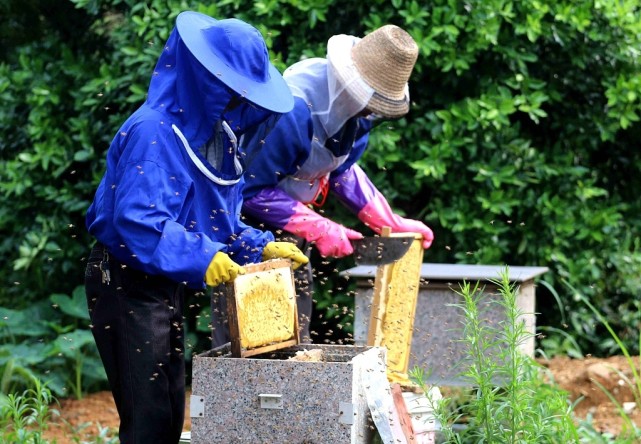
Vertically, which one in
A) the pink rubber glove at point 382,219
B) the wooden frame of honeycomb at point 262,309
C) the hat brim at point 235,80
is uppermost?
the hat brim at point 235,80

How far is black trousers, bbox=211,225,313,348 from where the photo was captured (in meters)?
4.66

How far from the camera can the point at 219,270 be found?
3.48m

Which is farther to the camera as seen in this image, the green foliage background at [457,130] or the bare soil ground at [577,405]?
the green foliage background at [457,130]

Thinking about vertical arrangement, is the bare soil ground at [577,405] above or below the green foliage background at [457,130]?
below

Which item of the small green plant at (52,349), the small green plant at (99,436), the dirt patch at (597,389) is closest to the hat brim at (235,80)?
the small green plant at (99,436)

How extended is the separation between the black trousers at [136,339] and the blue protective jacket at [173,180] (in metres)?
0.10

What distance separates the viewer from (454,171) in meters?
6.55

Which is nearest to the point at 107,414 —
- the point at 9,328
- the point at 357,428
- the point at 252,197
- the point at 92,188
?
the point at 9,328

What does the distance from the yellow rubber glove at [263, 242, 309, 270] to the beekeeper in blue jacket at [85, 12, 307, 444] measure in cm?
5

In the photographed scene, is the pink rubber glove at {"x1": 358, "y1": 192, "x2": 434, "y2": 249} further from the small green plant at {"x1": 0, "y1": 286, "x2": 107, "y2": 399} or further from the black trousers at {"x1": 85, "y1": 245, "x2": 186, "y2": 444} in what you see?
the small green plant at {"x1": 0, "y1": 286, "x2": 107, "y2": 399}

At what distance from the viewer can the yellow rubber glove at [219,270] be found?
3.47 meters

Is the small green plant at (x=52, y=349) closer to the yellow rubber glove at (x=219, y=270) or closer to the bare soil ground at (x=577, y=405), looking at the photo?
the bare soil ground at (x=577, y=405)

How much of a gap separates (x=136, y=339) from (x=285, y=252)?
0.66 meters

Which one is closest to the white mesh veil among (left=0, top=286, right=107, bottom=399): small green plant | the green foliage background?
the green foliage background
